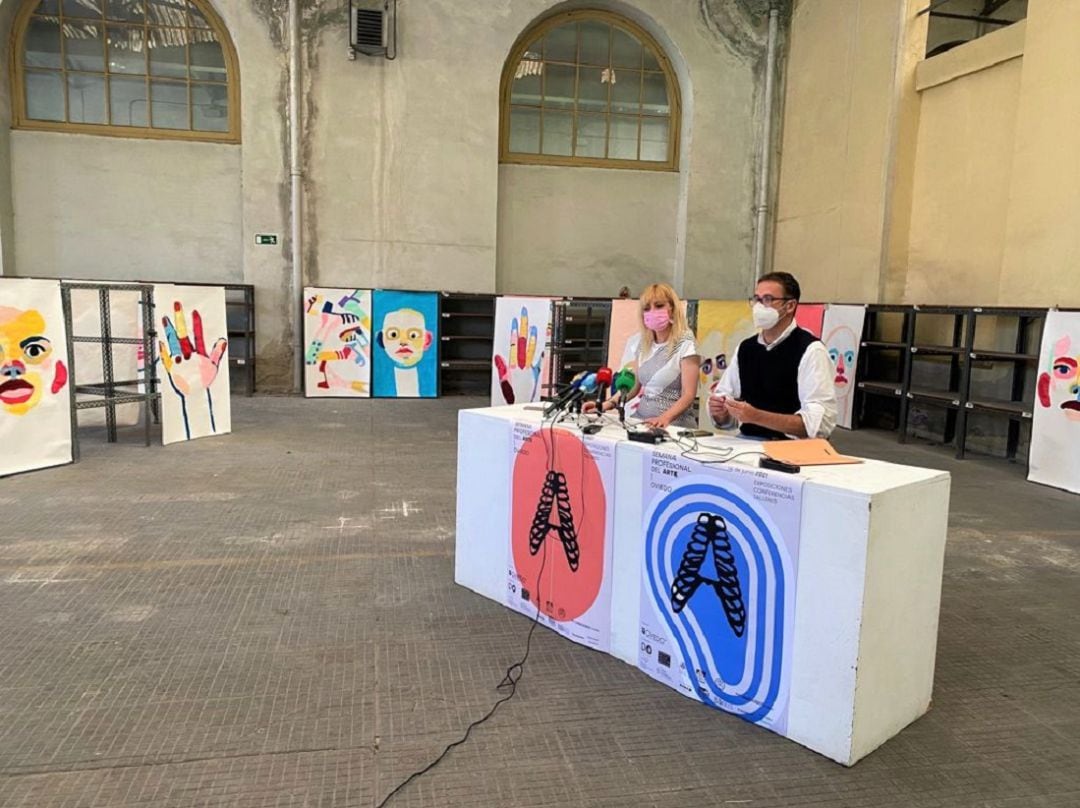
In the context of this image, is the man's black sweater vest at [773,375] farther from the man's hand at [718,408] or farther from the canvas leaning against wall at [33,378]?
the canvas leaning against wall at [33,378]

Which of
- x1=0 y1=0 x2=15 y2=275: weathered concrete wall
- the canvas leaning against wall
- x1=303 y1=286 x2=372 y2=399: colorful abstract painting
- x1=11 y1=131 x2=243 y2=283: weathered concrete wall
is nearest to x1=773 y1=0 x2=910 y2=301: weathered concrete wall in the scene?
x1=303 y1=286 x2=372 y2=399: colorful abstract painting

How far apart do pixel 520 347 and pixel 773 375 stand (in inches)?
252

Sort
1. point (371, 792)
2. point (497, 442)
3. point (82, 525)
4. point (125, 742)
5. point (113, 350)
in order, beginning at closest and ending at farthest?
point (371, 792) < point (125, 742) < point (497, 442) < point (82, 525) < point (113, 350)

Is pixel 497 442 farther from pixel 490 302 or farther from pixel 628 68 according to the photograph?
pixel 628 68

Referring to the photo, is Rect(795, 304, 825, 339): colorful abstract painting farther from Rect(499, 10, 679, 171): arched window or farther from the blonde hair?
the blonde hair

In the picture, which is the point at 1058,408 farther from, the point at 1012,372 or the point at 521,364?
the point at 521,364

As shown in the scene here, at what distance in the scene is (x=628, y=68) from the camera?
11.0m

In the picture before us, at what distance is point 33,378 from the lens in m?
5.70

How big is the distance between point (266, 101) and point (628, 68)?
16.2 feet

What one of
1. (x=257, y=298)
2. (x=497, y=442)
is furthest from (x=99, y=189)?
Answer: (x=497, y=442)

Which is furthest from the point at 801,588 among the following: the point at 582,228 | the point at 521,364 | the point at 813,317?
the point at 582,228

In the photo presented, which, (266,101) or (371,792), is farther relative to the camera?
(266,101)

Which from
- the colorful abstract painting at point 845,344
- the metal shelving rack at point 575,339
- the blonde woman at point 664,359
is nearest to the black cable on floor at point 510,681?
the blonde woman at point 664,359

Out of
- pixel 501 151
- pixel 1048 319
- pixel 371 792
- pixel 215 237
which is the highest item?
pixel 501 151
